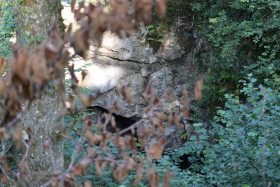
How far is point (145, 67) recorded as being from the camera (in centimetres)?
862

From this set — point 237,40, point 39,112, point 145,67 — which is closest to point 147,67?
point 145,67

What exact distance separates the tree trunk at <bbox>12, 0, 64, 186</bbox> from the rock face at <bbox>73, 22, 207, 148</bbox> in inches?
203

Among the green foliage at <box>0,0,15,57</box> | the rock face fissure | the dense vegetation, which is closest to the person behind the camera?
the dense vegetation

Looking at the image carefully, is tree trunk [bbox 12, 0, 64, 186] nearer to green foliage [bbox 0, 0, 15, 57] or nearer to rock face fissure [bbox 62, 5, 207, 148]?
green foliage [bbox 0, 0, 15, 57]

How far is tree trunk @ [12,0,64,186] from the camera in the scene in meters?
2.92

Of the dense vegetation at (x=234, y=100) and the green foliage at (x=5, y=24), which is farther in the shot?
the green foliage at (x=5, y=24)

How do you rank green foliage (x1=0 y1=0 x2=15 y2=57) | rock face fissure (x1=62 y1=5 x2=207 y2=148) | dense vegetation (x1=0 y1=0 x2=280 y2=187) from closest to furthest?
1. dense vegetation (x1=0 y1=0 x2=280 y2=187)
2. green foliage (x1=0 y1=0 x2=15 y2=57)
3. rock face fissure (x1=62 y1=5 x2=207 y2=148)

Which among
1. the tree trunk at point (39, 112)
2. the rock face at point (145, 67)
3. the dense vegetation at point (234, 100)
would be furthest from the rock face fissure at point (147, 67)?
the tree trunk at point (39, 112)

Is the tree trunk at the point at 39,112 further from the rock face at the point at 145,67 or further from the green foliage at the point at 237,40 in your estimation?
the rock face at the point at 145,67

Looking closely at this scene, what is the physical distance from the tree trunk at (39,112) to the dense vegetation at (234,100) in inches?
23.3

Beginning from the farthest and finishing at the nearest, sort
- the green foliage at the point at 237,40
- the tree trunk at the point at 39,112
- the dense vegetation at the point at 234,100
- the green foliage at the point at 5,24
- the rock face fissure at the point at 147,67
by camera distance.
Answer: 1. the rock face fissure at the point at 147,67
2. the green foliage at the point at 237,40
3. the green foliage at the point at 5,24
4. the dense vegetation at the point at 234,100
5. the tree trunk at the point at 39,112

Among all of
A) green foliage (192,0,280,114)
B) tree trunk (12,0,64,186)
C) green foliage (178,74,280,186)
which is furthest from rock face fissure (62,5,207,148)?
tree trunk (12,0,64,186)

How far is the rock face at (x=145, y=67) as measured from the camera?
833 cm

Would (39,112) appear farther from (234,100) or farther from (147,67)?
(147,67)
